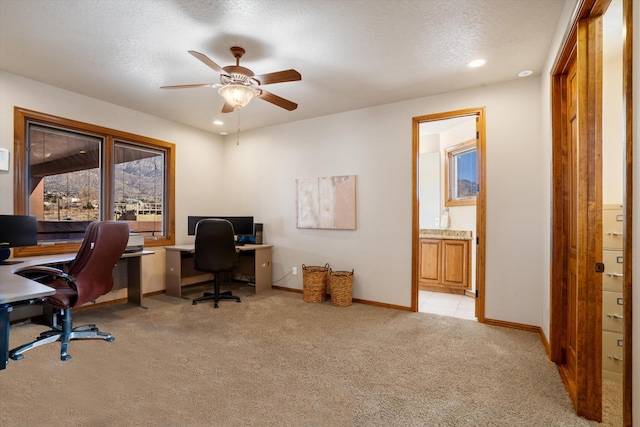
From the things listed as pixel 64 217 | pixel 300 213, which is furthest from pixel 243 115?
pixel 64 217

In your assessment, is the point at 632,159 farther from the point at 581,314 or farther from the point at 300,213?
the point at 300,213

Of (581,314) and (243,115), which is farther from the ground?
(243,115)

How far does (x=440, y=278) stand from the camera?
16.3 feet

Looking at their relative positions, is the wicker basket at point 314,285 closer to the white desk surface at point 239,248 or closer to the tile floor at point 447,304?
the white desk surface at point 239,248

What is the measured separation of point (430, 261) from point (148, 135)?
461 cm

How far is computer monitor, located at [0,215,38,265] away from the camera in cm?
287

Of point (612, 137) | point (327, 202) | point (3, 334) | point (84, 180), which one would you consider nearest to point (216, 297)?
point (327, 202)

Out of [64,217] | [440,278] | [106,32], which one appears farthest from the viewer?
[440,278]

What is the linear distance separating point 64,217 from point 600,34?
5177 millimetres

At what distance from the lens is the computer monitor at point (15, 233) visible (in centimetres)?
287

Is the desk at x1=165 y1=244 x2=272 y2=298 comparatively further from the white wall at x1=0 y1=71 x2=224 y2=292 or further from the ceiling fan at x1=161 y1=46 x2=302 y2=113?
the ceiling fan at x1=161 y1=46 x2=302 y2=113

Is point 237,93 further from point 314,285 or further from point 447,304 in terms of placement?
point 447,304

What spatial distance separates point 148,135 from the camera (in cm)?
452

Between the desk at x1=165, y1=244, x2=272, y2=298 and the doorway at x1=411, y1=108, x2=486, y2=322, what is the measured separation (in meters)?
2.24
